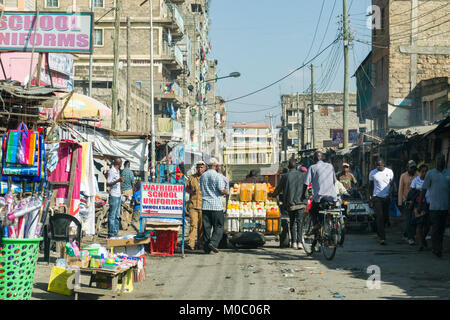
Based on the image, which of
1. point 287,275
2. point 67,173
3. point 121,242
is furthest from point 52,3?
point 287,275

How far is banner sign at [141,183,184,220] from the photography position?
517 inches

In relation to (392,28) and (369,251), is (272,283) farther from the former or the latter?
(392,28)

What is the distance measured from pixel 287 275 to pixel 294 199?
4.12 metres

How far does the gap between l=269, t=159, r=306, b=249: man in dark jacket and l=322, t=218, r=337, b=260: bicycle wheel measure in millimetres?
1662

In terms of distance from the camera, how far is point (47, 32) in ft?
41.1

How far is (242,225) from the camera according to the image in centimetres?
1479

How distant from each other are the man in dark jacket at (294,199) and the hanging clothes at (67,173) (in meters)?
4.39

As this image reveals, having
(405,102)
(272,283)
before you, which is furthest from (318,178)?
(405,102)

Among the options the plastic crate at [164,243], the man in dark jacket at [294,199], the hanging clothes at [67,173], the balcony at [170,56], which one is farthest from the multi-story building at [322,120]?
the hanging clothes at [67,173]

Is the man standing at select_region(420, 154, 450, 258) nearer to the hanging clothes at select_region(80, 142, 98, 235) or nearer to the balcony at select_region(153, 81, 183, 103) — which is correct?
the hanging clothes at select_region(80, 142, 98, 235)

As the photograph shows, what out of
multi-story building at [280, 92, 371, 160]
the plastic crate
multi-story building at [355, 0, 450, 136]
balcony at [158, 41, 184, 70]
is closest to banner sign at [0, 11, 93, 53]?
the plastic crate

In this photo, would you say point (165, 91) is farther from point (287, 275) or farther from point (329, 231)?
point (287, 275)

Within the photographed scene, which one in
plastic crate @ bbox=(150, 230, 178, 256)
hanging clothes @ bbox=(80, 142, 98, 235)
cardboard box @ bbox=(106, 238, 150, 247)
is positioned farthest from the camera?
hanging clothes @ bbox=(80, 142, 98, 235)

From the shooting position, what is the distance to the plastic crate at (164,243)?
1324cm
